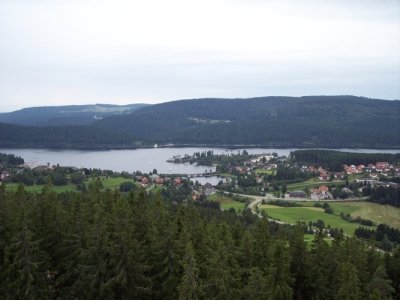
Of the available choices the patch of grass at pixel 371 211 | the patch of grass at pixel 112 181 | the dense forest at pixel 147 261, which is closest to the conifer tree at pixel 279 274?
the dense forest at pixel 147 261

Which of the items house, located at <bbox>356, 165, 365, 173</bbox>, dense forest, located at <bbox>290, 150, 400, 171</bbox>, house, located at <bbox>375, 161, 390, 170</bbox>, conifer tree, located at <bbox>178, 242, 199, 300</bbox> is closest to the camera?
conifer tree, located at <bbox>178, 242, 199, 300</bbox>

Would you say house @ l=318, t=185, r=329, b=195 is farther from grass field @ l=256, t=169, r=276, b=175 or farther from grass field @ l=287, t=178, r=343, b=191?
grass field @ l=256, t=169, r=276, b=175

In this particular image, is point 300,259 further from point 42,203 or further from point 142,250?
point 42,203

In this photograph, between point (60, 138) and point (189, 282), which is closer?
point (189, 282)

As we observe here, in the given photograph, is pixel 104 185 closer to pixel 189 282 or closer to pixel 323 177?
pixel 323 177

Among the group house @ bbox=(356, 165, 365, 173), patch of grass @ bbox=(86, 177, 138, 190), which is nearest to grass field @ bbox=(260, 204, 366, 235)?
patch of grass @ bbox=(86, 177, 138, 190)

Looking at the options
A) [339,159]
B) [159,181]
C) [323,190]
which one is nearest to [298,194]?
[323,190]

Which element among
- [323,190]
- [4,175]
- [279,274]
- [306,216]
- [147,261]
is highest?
[147,261]
